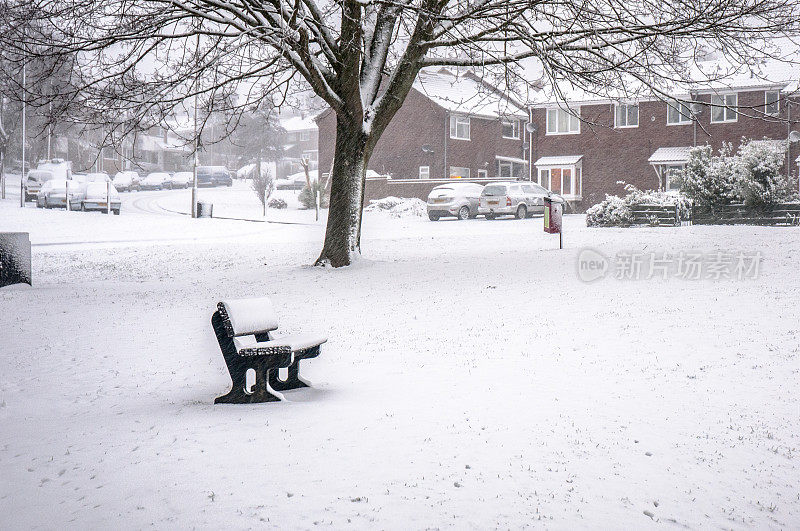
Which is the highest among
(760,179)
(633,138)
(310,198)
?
(633,138)

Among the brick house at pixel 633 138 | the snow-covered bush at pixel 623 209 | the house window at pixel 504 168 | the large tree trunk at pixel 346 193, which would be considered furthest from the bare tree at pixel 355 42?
the house window at pixel 504 168

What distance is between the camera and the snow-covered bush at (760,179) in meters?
22.5

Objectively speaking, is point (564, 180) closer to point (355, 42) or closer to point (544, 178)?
point (544, 178)

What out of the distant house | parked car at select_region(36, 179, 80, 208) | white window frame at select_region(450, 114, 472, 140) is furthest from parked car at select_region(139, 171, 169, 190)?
the distant house

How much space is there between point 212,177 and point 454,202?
42.4 metres

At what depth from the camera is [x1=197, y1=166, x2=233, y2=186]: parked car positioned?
70438 millimetres

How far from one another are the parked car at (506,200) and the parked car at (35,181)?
26.4 metres

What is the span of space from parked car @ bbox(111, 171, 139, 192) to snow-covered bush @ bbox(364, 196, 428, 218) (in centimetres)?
3092

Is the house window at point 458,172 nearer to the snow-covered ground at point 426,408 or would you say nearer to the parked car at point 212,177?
the parked car at point 212,177

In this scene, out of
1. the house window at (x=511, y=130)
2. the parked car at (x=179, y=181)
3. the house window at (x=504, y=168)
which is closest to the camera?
the house window at (x=504, y=168)

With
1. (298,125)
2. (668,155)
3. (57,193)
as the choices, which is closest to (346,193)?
(57,193)

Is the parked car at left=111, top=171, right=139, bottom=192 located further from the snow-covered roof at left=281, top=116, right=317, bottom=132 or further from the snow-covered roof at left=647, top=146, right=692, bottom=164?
the snow-covered roof at left=647, top=146, right=692, bottom=164

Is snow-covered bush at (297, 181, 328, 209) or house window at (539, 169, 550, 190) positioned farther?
house window at (539, 169, 550, 190)

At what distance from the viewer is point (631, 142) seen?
41562mm
